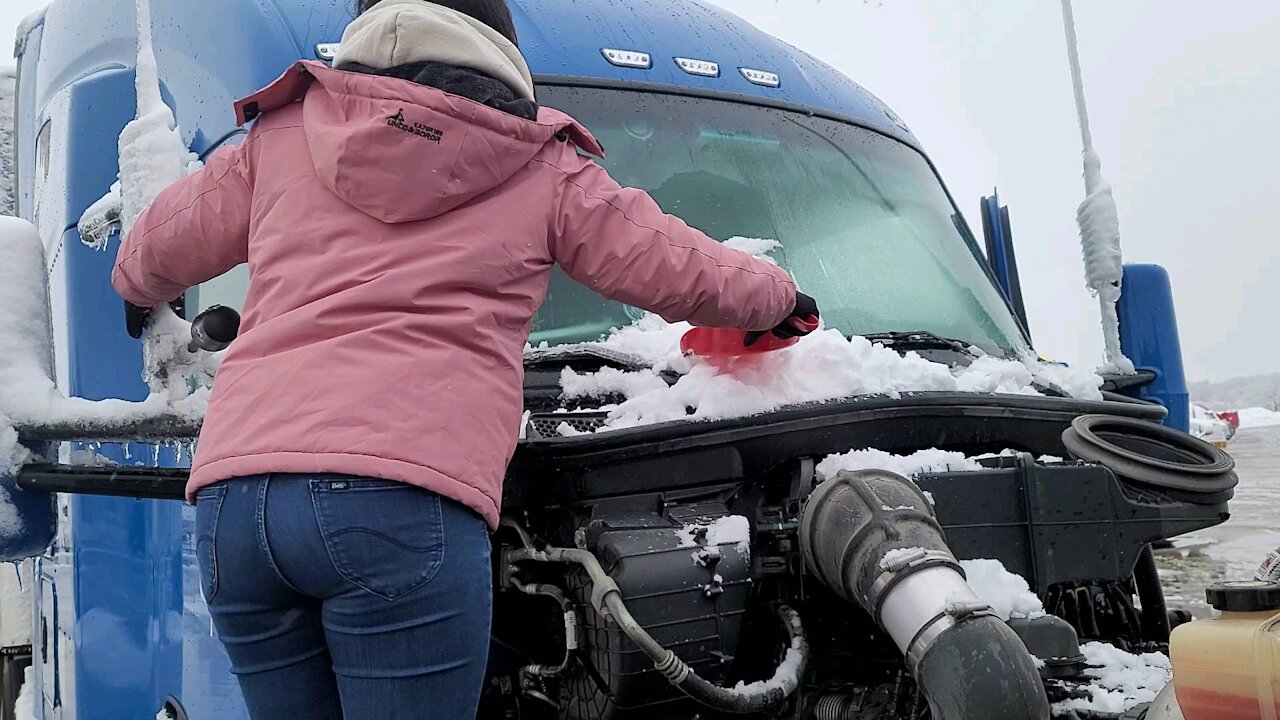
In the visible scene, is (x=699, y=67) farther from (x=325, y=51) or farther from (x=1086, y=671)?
(x=1086, y=671)

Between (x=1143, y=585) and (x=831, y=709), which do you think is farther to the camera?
(x=1143, y=585)

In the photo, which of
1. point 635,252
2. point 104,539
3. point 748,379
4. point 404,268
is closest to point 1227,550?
point 748,379

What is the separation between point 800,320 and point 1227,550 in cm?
770

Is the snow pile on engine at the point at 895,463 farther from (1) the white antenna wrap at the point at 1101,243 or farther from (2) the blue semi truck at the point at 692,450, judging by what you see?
(1) the white antenna wrap at the point at 1101,243

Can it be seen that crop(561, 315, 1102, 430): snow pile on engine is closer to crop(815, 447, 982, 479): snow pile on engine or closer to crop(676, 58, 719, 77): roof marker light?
crop(815, 447, 982, 479): snow pile on engine

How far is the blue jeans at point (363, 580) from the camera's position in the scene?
1617mm

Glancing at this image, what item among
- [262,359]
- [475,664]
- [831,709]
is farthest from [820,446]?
[262,359]

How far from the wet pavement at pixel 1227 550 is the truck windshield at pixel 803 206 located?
10.6 feet

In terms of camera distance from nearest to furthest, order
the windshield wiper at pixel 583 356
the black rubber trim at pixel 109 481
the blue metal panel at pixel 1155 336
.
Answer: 1. the black rubber trim at pixel 109 481
2. the windshield wiper at pixel 583 356
3. the blue metal panel at pixel 1155 336

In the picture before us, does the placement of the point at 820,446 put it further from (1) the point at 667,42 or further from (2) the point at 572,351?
(1) the point at 667,42

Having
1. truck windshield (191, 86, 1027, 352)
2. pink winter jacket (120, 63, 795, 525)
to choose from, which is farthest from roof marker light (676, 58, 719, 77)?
pink winter jacket (120, 63, 795, 525)

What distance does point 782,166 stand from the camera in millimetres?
3406

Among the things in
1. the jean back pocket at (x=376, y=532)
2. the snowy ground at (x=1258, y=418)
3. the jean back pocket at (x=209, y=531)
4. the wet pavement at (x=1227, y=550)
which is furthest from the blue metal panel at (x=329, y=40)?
the snowy ground at (x=1258, y=418)

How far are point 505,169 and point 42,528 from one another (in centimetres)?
191
